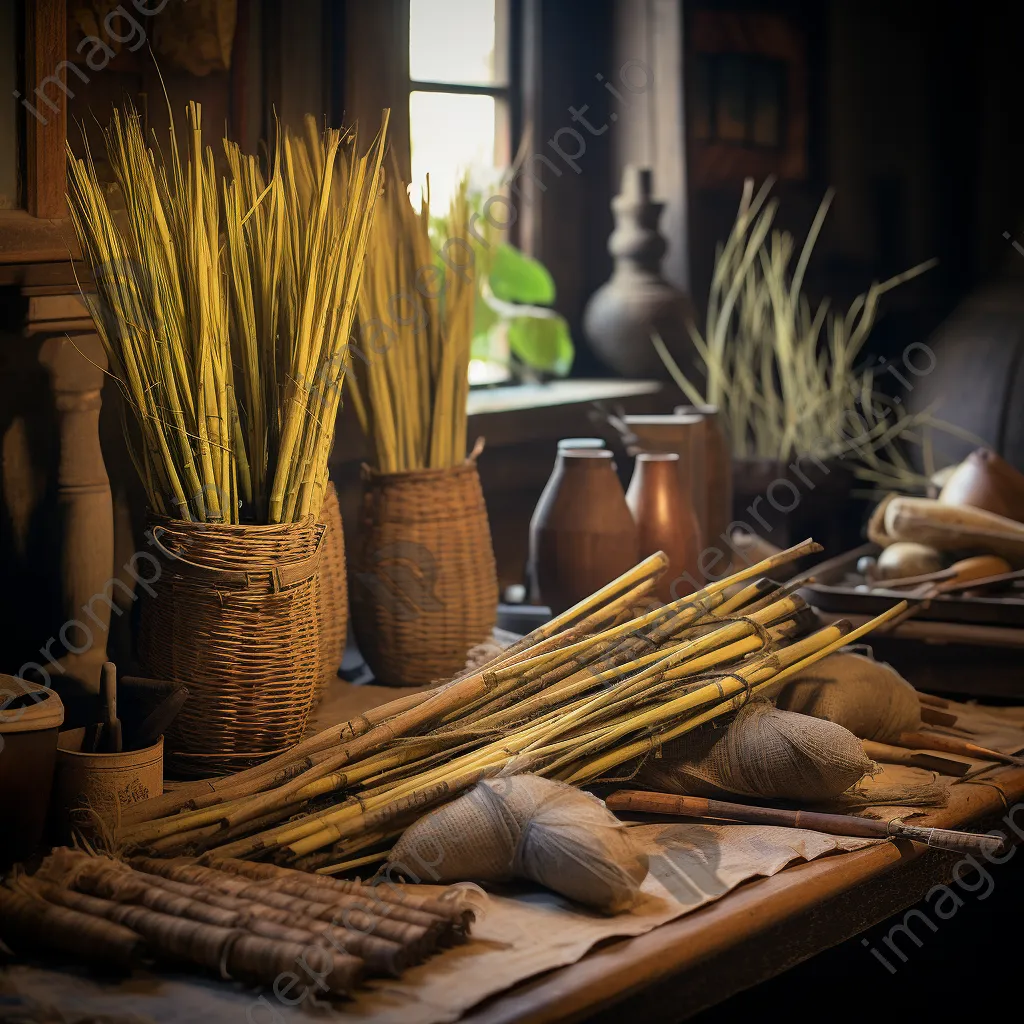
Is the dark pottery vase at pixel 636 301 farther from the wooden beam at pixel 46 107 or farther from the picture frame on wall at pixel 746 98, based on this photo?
the wooden beam at pixel 46 107

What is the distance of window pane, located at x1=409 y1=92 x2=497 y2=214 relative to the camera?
2.69 meters

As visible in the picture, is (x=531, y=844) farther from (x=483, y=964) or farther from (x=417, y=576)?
(x=417, y=576)

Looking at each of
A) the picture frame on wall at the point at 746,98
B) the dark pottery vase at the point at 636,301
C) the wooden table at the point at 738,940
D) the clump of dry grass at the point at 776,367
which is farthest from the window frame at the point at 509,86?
the wooden table at the point at 738,940

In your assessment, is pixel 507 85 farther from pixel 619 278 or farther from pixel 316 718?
pixel 316 718

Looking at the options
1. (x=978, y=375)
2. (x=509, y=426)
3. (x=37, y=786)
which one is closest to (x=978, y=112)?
(x=978, y=375)

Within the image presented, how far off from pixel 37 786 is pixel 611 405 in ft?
5.88

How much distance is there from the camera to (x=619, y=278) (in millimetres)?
2965

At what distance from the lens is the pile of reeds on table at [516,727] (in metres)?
1.28

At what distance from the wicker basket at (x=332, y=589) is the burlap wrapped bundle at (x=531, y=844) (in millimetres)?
488

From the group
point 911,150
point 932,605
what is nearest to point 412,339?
point 932,605

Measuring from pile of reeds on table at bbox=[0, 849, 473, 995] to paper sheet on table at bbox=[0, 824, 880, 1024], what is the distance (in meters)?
0.02

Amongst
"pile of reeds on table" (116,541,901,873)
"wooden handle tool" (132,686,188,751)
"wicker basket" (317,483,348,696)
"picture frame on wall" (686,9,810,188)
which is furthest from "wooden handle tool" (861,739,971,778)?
"picture frame on wall" (686,9,810,188)

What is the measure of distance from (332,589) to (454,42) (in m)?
1.47

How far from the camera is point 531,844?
120 cm
